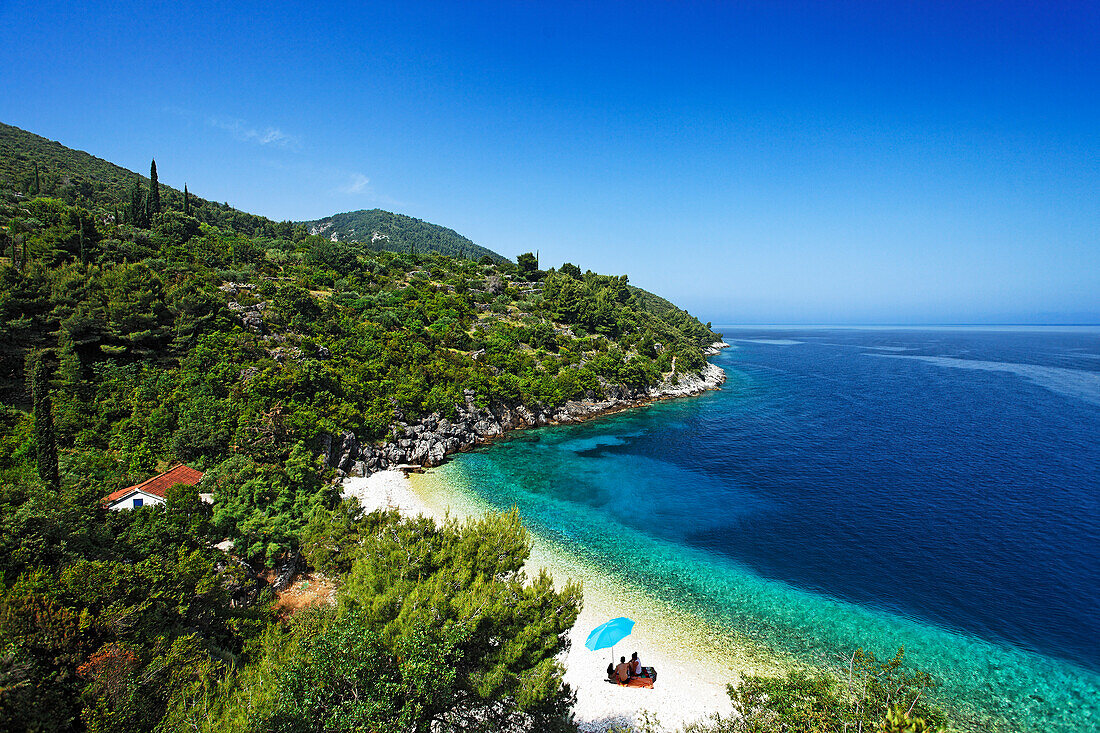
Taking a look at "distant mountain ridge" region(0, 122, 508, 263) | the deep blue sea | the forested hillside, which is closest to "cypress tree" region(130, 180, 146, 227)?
the forested hillside

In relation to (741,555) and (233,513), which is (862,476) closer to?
(741,555)

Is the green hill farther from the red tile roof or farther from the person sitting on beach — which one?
the person sitting on beach

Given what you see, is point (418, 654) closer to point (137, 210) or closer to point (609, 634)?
point (609, 634)

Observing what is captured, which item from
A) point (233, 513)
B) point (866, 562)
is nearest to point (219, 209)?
point (233, 513)

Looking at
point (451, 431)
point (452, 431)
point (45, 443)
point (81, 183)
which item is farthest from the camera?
point (81, 183)

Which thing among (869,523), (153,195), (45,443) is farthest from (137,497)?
(153,195)

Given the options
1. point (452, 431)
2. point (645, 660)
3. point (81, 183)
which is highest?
point (81, 183)
